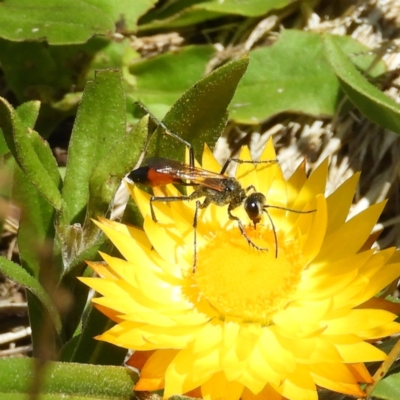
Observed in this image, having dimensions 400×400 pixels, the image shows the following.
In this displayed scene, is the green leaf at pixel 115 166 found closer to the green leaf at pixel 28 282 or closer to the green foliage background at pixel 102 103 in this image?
the green foliage background at pixel 102 103

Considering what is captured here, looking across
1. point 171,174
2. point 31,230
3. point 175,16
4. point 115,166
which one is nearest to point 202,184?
point 171,174

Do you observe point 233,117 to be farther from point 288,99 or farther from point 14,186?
point 14,186

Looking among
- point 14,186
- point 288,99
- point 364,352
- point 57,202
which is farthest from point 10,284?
point 364,352

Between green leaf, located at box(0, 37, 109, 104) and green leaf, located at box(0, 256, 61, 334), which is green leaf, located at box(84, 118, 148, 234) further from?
green leaf, located at box(0, 37, 109, 104)

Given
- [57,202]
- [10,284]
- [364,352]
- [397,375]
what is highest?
[364,352]

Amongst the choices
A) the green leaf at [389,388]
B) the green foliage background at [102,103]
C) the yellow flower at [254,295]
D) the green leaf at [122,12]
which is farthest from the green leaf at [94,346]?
the green leaf at [122,12]

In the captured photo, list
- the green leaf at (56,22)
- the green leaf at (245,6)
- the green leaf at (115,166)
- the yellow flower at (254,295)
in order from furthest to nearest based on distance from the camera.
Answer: the green leaf at (245,6) → the green leaf at (56,22) → the green leaf at (115,166) → the yellow flower at (254,295)
